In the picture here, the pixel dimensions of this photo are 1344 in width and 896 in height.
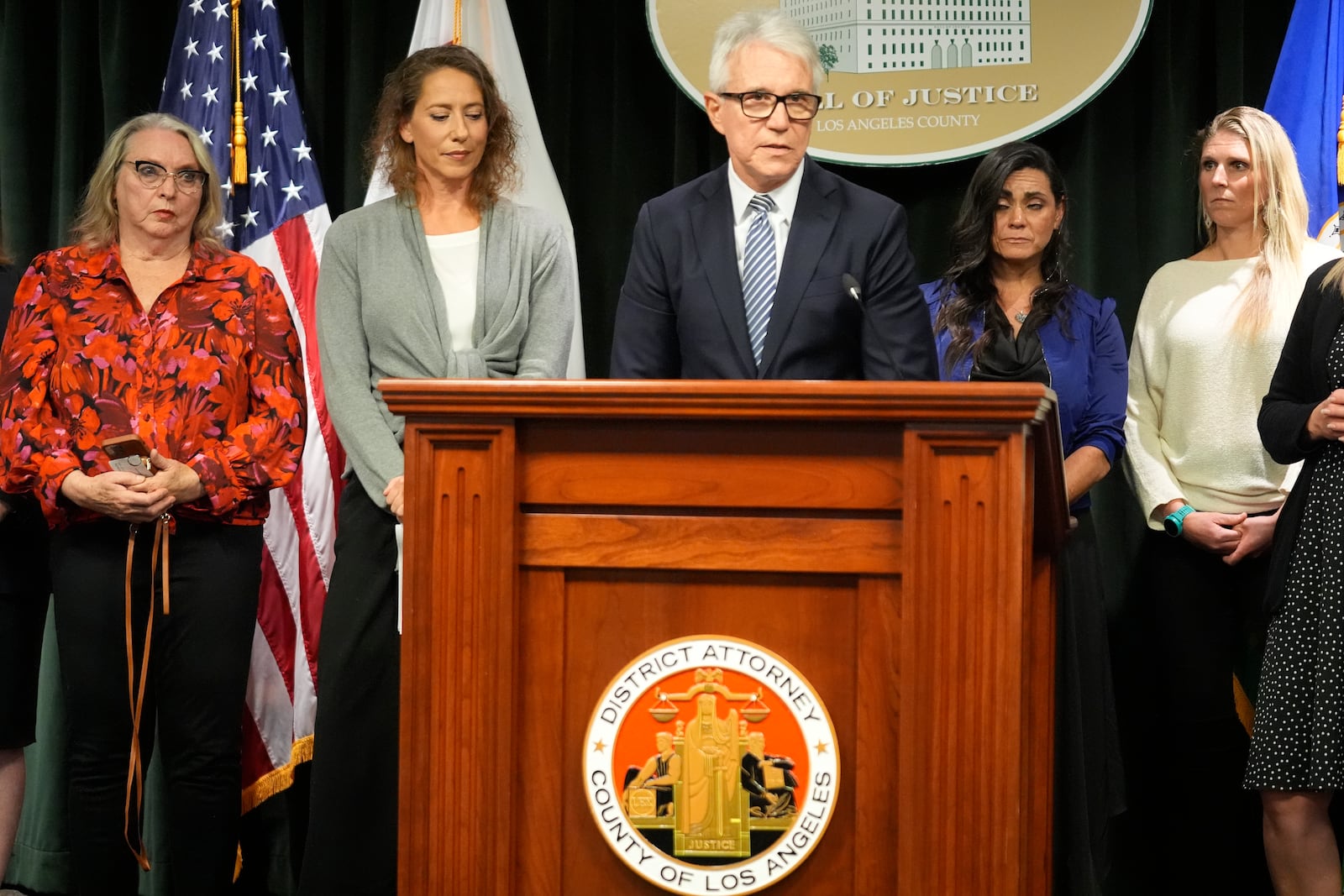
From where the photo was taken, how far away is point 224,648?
9.27ft

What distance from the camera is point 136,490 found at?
2.70 metres

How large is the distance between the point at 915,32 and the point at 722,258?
173cm

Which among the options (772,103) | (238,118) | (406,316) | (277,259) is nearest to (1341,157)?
(772,103)

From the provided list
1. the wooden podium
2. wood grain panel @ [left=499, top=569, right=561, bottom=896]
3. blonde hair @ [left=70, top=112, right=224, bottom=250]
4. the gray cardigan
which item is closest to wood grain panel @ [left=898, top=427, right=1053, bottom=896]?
the wooden podium

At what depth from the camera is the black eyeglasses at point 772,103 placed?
84.2 inches

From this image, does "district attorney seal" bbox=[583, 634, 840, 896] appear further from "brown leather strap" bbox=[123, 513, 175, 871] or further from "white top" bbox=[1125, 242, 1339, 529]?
"white top" bbox=[1125, 242, 1339, 529]

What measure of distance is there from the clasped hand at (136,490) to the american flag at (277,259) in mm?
687

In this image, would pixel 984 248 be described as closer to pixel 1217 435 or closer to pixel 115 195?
pixel 1217 435

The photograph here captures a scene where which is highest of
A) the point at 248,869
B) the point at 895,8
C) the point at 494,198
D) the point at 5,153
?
the point at 895,8

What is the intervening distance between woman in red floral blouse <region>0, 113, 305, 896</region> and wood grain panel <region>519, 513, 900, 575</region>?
153cm

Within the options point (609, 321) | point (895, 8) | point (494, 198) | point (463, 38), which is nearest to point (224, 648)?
point (494, 198)

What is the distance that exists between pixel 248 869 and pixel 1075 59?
2.88 meters

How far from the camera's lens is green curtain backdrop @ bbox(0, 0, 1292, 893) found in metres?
3.48

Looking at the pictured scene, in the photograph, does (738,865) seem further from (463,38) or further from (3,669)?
(463,38)
